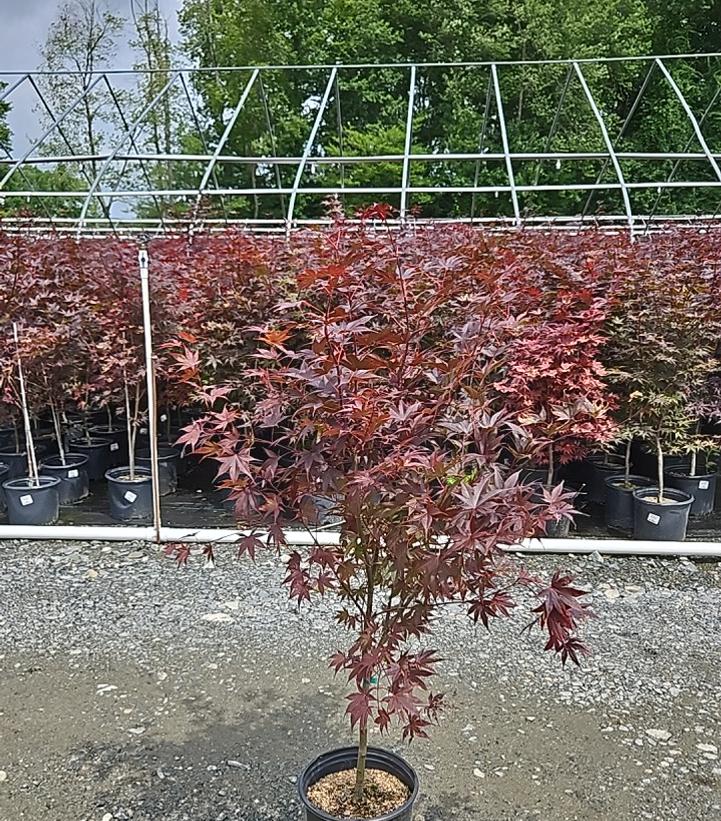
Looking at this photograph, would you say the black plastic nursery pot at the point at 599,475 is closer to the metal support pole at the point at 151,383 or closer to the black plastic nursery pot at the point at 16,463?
the metal support pole at the point at 151,383

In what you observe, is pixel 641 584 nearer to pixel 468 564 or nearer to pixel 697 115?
pixel 468 564

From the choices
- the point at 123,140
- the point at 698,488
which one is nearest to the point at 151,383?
the point at 698,488

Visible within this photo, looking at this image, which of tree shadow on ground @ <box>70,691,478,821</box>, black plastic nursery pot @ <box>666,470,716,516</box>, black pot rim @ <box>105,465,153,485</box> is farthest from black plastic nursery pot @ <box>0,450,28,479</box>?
black plastic nursery pot @ <box>666,470,716,516</box>

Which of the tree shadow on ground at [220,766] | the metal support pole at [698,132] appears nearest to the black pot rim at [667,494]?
the tree shadow on ground at [220,766]

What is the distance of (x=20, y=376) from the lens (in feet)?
14.8

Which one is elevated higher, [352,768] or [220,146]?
[220,146]

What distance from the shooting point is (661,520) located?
438 centimetres

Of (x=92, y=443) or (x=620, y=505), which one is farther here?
(x=92, y=443)

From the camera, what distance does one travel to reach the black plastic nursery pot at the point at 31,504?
15.0 ft

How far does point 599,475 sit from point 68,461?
3473mm

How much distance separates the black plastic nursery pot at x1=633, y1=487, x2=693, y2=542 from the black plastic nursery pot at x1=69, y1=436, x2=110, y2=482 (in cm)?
357

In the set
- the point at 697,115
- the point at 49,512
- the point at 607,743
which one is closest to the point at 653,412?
the point at 607,743

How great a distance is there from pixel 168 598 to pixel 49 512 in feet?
4.62

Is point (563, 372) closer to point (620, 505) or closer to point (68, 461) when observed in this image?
point (620, 505)
